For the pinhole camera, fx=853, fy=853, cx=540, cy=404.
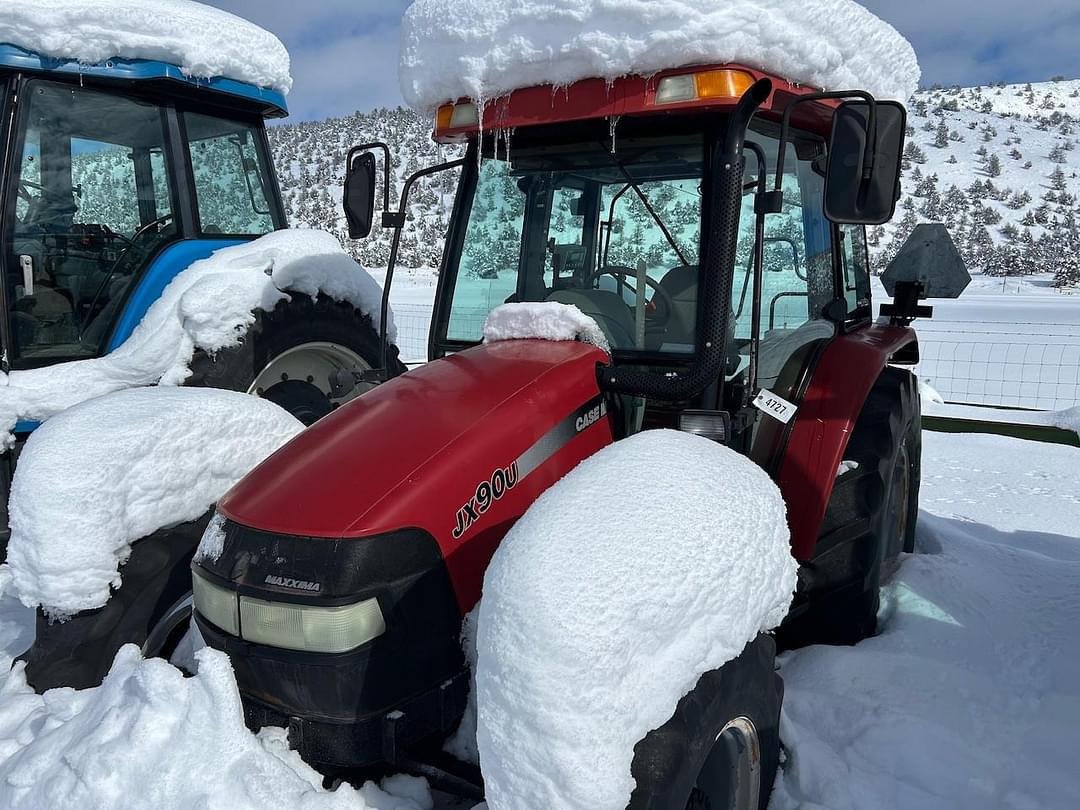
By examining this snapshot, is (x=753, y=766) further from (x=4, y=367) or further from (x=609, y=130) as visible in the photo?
(x=4, y=367)

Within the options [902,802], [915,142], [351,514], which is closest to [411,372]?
[351,514]

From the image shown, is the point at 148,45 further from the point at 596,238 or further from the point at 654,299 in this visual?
the point at 654,299

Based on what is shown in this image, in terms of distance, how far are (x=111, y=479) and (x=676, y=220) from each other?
1763 mm

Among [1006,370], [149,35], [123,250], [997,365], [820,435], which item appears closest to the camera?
[820,435]

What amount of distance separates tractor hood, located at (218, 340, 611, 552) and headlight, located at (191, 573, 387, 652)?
0.51ft

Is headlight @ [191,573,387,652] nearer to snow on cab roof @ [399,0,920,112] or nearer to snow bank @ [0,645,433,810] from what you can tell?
snow bank @ [0,645,433,810]

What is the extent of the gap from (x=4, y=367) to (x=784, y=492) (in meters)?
3.75

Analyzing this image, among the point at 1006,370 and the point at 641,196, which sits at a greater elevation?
the point at 641,196

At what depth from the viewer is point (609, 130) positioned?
2467 millimetres

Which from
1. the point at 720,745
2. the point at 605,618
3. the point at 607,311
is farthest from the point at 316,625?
the point at 607,311

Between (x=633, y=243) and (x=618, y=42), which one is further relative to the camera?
(x=633, y=243)

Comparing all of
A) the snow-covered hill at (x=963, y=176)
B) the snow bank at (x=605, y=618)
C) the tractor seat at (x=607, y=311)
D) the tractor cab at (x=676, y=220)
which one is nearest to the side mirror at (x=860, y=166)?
the tractor cab at (x=676, y=220)

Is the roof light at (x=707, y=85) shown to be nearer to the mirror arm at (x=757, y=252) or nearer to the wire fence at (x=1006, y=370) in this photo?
the mirror arm at (x=757, y=252)

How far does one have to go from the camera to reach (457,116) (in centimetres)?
266
